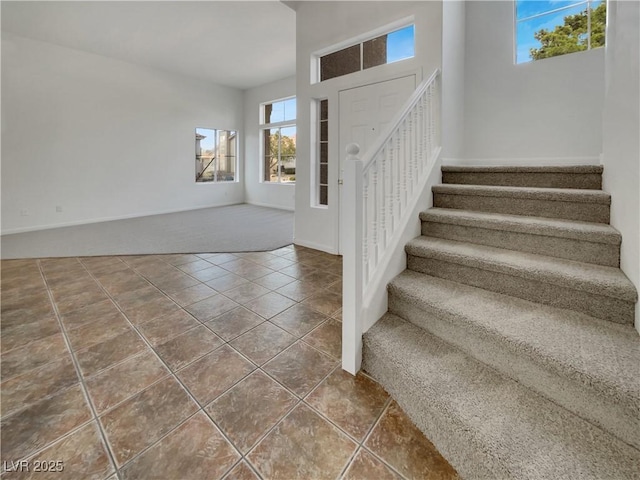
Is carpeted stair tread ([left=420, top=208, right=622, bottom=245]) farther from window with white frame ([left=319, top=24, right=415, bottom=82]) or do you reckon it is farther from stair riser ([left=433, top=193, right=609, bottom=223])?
window with white frame ([left=319, top=24, right=415, bottom=82])

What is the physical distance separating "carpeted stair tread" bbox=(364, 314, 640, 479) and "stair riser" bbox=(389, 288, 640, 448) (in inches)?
1.3

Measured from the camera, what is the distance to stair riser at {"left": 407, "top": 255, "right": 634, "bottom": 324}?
1.37m

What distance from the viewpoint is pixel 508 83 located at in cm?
339

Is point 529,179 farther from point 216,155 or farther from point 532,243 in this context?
point 216,155

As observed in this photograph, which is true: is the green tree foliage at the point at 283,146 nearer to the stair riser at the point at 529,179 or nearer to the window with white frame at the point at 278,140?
the window with white frame at the point at 278,140

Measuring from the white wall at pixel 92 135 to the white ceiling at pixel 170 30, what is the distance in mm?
403

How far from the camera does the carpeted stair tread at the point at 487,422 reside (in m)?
0.95

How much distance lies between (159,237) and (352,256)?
170 inches

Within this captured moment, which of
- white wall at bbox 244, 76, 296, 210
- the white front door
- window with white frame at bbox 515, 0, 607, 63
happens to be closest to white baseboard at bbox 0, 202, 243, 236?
white wall at bbox 244, 76, 296, 210

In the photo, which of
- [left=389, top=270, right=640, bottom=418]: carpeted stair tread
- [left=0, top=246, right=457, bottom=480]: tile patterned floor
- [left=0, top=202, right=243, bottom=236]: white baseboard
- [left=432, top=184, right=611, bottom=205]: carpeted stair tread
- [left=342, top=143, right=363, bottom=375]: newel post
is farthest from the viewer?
[left=0, top=202, right=243, bottom=236]: white baseboard

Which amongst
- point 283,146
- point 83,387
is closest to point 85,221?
point 283,146

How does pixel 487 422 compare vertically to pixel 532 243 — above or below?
below

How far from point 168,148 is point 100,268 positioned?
15.2 feet

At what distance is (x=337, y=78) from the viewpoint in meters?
Result: 3.79
